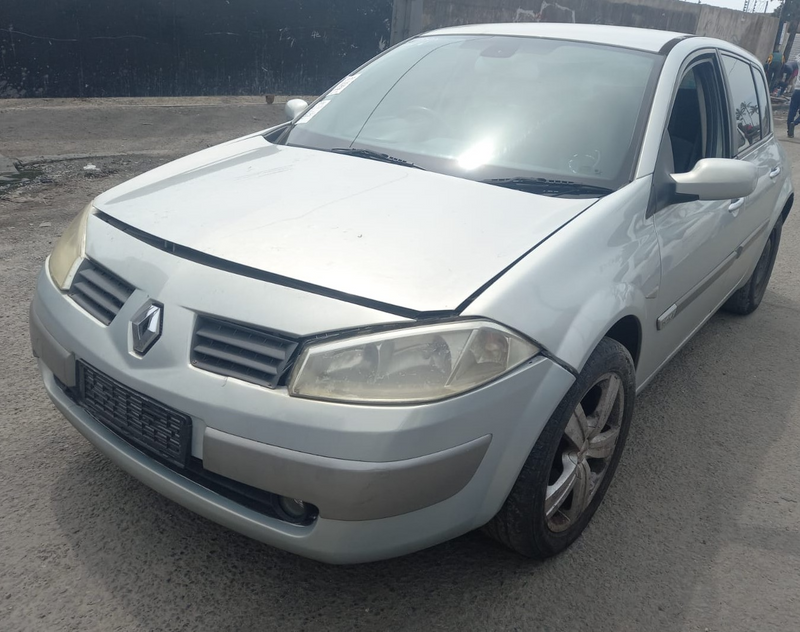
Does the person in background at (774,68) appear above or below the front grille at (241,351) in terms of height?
below

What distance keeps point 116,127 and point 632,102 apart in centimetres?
675

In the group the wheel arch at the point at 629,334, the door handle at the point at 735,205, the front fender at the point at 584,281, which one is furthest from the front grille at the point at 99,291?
the door handle at the point at 735,205

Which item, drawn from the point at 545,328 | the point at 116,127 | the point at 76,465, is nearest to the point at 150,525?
the point at 76,465

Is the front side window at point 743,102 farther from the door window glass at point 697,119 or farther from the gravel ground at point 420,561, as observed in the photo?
the gravel ground at point 420,561

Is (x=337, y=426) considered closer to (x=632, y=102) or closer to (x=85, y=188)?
(x=632, y=102)

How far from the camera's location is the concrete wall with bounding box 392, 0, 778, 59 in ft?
41.7

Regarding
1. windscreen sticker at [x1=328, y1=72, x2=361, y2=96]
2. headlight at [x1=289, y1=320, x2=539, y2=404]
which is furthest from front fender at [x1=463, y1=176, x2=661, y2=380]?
windscreen sticker at [x1=328, y1=72, x2=361, y2=96]

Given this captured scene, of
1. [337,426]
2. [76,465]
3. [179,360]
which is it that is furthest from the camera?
[76,465]

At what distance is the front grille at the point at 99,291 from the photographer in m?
2.07

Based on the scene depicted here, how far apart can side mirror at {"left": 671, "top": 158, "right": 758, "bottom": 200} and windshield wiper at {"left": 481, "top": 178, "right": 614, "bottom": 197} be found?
349 millimetres

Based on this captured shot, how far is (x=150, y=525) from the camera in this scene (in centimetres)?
233

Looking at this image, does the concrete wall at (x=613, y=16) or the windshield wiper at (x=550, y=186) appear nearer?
the windshield wiper at (x=550, y=186)

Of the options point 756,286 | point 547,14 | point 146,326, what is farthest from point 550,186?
point 547,14

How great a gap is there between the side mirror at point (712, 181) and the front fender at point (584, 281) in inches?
6.8
